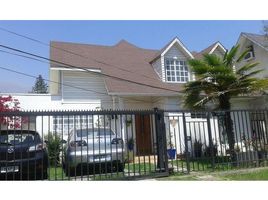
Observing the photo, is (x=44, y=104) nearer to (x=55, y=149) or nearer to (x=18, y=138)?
(x=55, y=149)

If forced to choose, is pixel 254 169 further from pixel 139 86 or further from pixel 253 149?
pixel 139 86

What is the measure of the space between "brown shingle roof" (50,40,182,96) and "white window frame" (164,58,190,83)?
66 centimetres

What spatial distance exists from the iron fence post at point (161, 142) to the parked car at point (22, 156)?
10.1 ft

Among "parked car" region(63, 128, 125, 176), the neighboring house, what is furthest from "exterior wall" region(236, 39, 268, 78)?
"parked car" region(63, 128, 125, 176)

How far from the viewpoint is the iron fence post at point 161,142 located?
8867 mm

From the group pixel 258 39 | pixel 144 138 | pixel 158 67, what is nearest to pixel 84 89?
pixel 158 67

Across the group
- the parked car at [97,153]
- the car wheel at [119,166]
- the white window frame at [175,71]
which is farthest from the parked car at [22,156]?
the white window frame at [175,71]

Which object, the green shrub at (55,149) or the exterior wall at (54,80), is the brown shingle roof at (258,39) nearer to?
the exterior wall at (54,80)

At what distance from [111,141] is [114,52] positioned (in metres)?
14.6

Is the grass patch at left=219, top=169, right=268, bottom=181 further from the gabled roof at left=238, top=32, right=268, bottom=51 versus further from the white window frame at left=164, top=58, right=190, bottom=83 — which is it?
the gabled roof at left=238, top=32, right=268, bottom=51

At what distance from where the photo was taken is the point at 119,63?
68.5ft

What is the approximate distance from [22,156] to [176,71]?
1413 centimetres

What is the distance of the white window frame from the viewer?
20281 millimetres

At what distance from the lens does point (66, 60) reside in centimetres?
1897
